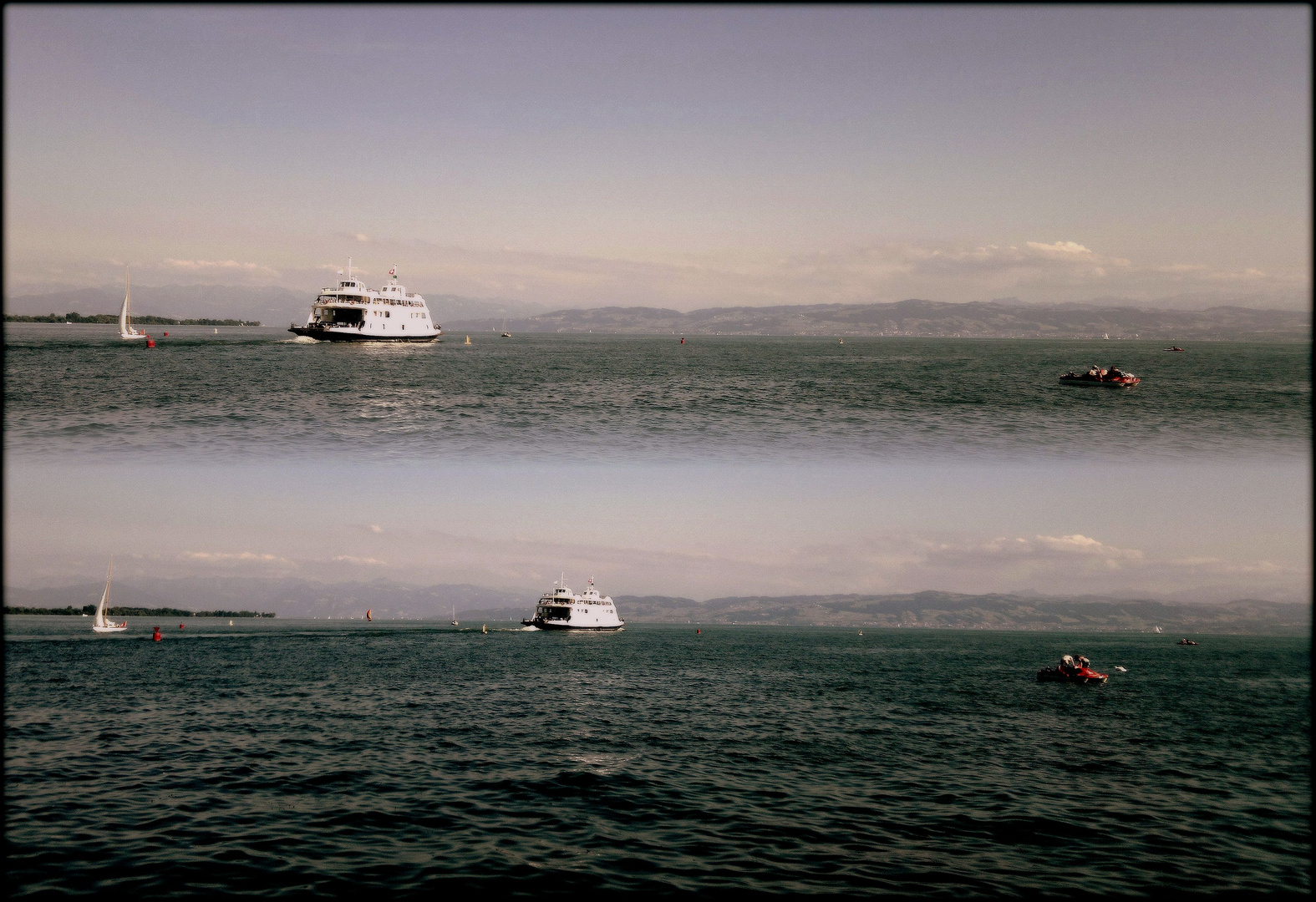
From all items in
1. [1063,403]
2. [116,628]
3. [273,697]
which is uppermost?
[1063,403]

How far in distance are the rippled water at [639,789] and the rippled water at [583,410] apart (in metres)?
14.3

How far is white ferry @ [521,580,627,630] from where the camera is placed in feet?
463

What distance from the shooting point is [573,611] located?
14400 cm

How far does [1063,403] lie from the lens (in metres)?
64.8

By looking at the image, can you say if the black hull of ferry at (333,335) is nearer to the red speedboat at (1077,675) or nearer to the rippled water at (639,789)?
the rippled water at (639,789)

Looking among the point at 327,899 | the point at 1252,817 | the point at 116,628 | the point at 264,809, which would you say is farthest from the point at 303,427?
the point at 116,628

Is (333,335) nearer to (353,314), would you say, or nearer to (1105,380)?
(353,314)

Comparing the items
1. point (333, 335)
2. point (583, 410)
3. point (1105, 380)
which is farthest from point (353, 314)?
point (1105, 380)

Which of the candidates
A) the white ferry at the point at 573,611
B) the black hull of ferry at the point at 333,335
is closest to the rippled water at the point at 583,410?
the black hull of ferry at the point at 333,335

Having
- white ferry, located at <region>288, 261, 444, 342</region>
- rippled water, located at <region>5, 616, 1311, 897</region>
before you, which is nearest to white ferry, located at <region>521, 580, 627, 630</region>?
white ferry, located at <region>288, 261, 444, 342</region>

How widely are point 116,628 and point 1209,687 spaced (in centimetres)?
16859

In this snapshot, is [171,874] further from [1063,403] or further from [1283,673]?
[1283,673]

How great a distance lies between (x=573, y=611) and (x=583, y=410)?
92.0 metres

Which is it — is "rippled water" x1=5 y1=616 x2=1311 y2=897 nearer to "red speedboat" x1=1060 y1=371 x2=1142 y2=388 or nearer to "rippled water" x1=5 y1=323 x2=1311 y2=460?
"rippled water" x1=5 y1=323 x2=1311 y2=460
